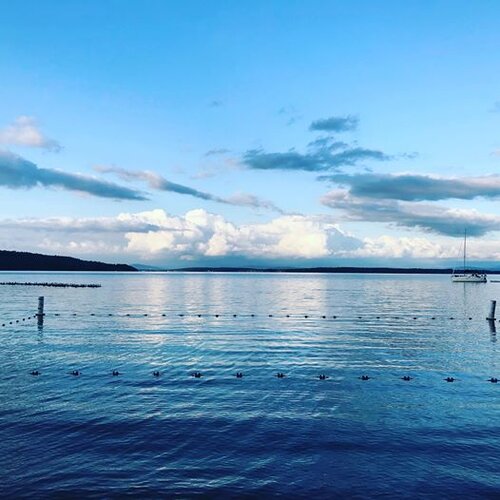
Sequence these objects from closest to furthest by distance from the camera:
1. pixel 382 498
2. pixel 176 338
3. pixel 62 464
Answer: pixel 382 498 < pixel 62 464 < pixel 176 338

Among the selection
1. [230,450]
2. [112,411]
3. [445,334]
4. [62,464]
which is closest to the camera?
[62,464]

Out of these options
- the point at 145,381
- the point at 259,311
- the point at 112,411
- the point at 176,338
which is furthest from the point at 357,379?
the point at 259,311

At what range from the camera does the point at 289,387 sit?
2511 cm

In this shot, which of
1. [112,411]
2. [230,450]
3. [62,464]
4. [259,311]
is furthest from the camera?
[259,311]

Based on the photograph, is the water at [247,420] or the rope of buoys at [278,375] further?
the rope of buoys at [278,375]

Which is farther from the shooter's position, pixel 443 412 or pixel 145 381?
pixel 145 381

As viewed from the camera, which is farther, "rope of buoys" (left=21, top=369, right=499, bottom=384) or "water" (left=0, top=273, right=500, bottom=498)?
"rope of buoys" (left=21, top=369, right=499, bottom=384)

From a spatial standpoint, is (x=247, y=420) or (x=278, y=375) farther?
(x=278, y=375)

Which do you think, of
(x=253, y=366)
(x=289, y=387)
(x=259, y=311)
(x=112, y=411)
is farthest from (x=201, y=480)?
(x=259, y=311)

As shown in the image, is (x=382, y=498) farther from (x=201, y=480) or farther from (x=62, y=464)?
(x=62, y=464)

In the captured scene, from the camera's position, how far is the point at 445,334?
158 ft

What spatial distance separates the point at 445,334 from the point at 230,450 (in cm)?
3806

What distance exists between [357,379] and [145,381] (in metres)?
11.9

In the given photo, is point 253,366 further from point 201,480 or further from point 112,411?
point 201,480
